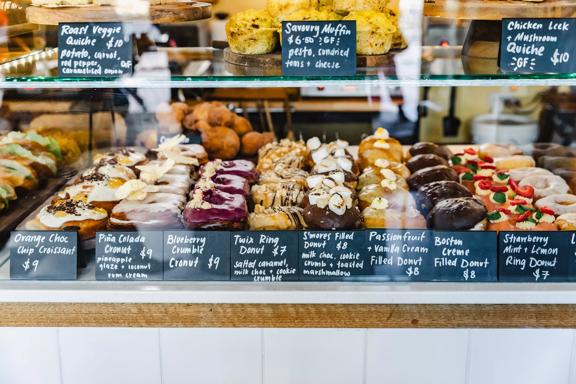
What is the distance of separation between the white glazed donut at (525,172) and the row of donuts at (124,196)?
109 cm

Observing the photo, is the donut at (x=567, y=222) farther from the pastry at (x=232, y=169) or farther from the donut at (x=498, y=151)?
the pastry at (x=232, y=169)

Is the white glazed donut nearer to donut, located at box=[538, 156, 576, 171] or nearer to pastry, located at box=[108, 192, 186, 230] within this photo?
donut, located at box=[538, 156, 576, 171]

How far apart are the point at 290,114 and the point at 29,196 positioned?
2.36 meters

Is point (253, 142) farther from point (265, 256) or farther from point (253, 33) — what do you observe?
point (265, 256)

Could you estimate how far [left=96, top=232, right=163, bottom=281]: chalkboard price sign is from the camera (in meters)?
1.64

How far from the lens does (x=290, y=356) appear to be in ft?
5.48

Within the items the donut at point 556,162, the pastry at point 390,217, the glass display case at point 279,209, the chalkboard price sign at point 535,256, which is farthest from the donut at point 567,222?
the donut at point 556,162

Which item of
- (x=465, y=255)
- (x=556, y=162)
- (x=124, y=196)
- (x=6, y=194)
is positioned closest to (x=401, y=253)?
(x=465, y=255)

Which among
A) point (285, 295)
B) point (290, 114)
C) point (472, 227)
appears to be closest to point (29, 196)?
point (285, 295)

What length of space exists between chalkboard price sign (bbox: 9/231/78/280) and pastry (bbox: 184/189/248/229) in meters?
0.30

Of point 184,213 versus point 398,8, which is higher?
point 398,8

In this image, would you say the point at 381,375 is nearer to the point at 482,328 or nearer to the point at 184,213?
the point at 482,328

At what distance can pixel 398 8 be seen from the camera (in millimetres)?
1986

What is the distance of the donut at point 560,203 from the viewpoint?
1896 millimetres
